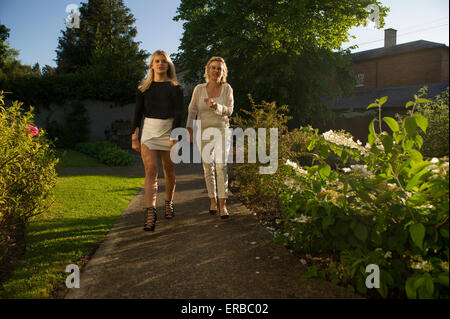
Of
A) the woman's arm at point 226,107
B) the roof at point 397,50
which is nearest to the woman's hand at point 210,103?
the woman's arm at point 226,107

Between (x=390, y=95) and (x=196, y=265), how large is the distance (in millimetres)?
22432

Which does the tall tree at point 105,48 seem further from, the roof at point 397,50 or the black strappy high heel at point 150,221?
the roof at point 397,50

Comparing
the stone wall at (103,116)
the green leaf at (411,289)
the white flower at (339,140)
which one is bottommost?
the green leaf at (411,289)

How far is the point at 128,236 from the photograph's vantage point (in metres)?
3.60

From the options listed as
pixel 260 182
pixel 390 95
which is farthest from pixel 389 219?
pixel 390 95

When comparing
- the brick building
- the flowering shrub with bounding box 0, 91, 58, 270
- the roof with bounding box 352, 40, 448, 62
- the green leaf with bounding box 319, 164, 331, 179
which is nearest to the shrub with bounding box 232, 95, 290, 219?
the green leaf with bounding box 319, 164, 331, 179

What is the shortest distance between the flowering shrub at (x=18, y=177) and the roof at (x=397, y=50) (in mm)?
24612

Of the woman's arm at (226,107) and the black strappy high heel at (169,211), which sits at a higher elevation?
the woman's arm at (226,107)

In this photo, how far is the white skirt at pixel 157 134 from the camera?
12.9 ft

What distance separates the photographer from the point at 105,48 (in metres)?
19.7
